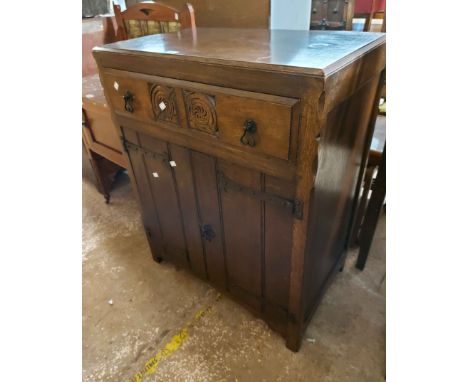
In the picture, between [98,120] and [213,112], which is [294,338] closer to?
[213,112]

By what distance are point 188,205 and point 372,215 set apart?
2.58ft

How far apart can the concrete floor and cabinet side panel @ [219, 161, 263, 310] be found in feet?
0.59

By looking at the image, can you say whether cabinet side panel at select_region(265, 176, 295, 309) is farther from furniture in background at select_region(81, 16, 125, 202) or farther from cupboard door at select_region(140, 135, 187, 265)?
furniture in background at select_region(81, 16, 125, 202)

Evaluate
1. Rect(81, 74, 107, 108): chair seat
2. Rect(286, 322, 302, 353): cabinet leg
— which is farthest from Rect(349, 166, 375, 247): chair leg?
Rect(81, 74, 107, 108): chair seat

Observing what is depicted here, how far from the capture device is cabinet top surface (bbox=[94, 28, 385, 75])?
63 centimetres

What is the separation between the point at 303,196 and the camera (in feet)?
2.44

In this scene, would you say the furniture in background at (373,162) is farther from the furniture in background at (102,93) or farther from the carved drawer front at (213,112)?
the furniture in background at (102,93)

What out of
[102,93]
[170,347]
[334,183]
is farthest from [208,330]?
[102,93]

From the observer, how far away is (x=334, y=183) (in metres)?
0.90

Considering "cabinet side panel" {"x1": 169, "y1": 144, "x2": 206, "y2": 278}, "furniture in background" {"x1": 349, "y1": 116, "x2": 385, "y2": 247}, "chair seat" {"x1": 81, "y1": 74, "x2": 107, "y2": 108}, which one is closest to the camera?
"cabinet side panel" {"x1": 169, "y1": 144, "x2": 206, "y2": 278}

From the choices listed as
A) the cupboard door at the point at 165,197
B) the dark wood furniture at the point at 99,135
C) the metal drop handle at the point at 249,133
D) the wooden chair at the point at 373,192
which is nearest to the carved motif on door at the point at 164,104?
the cupboard door at the point at 165,197

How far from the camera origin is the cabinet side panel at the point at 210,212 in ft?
3.03

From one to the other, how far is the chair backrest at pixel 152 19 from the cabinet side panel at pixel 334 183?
93 cm

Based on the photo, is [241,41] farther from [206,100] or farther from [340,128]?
[340,128]
